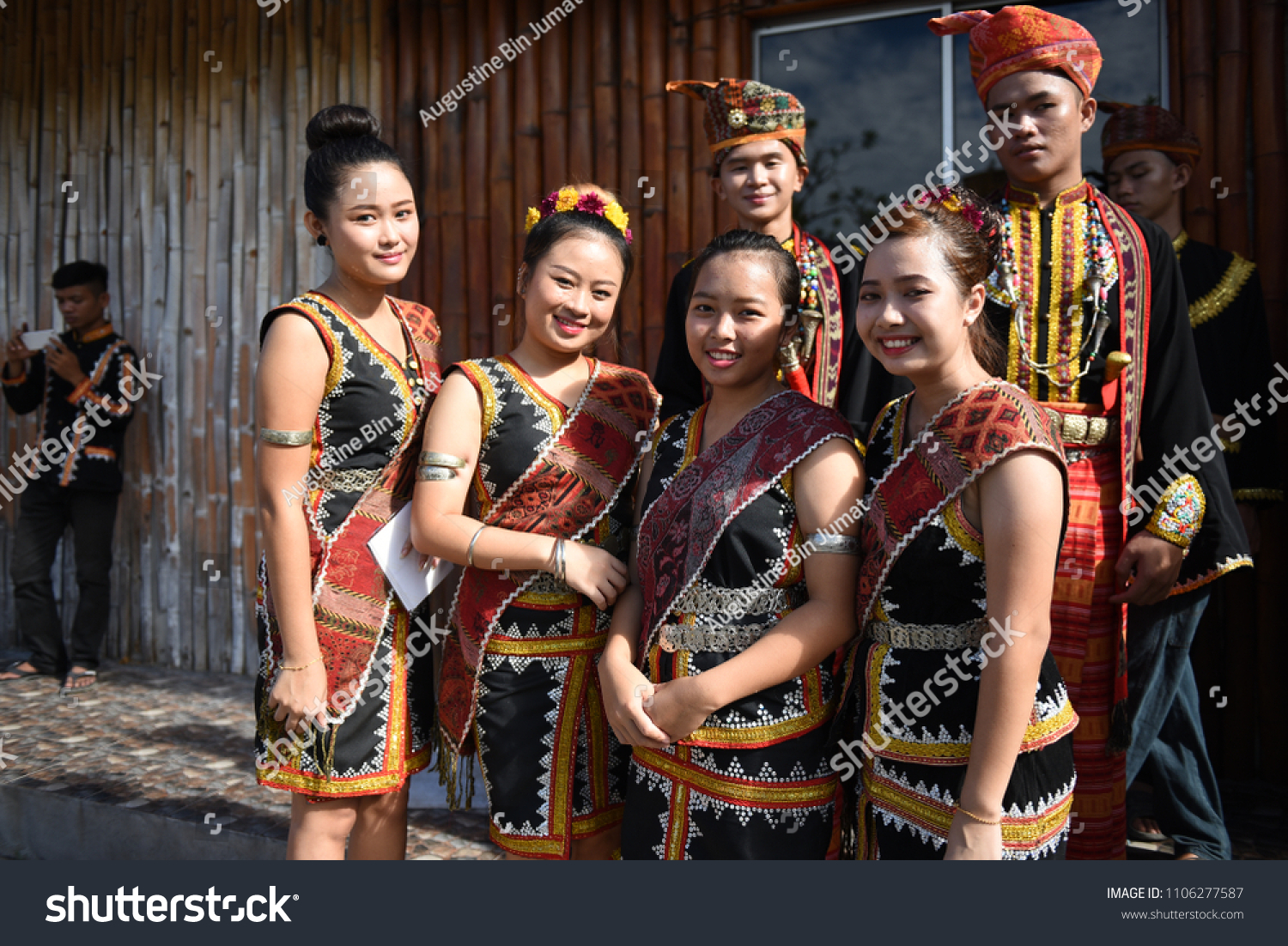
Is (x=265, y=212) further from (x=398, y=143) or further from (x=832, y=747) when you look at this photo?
(x=832, y=747)

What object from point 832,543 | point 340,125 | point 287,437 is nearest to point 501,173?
point 340,125

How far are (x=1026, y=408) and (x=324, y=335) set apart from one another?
1.45 m

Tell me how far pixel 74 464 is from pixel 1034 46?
4.86 metres

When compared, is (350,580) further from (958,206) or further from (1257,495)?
(1257,495)

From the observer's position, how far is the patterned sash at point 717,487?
5.64 ft

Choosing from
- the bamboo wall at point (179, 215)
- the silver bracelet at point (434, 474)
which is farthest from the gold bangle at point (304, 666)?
the bamboo wall at point (179, 215)

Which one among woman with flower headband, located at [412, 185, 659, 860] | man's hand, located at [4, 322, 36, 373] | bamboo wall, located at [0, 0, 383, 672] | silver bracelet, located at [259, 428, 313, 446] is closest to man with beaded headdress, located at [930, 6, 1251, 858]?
woman with flower headband, located at [412, 185, 659, 860]

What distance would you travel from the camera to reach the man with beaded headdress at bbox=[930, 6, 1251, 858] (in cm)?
218

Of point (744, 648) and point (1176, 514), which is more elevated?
point (1176, 514)

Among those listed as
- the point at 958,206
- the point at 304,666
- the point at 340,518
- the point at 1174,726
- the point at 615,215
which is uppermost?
the point at 615,215

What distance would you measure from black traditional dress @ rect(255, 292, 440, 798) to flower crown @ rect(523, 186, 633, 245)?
19.6 inches

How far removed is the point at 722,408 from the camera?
1.89 meters

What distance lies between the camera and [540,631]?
2.01m

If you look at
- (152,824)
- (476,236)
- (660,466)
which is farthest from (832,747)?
(476,236)
